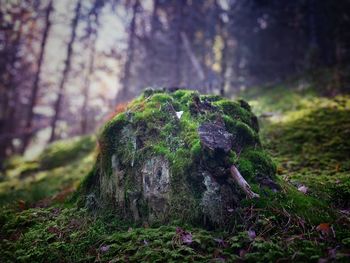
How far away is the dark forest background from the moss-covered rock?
7.88 m

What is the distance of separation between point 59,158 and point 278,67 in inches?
510

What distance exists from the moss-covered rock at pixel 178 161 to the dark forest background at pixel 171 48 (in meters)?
7.88

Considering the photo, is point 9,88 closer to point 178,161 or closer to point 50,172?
point 50,172

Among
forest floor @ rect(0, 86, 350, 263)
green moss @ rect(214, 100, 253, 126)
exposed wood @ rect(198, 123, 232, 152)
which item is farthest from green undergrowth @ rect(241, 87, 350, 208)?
exposed wood @ rect(198, 123, 232, 152)

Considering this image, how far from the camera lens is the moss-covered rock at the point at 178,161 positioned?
13.6ft

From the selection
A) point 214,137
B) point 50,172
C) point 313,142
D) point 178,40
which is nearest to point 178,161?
point 214,137

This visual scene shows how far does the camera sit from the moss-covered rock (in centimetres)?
413

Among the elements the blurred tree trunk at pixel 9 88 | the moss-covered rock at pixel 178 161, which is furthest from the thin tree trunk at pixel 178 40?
the moss-covered rock at pixel 178 161

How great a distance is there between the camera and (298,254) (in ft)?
10.1

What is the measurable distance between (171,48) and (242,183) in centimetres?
1725

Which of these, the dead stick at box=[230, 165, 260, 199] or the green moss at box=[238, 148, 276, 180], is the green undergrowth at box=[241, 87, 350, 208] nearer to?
the green moss at box=[238, 148, 276, 180]

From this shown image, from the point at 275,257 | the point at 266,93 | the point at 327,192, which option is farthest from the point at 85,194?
the point at 266,93

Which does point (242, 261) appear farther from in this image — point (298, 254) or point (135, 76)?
point (135, 76)

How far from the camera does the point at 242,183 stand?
411 centimetres
